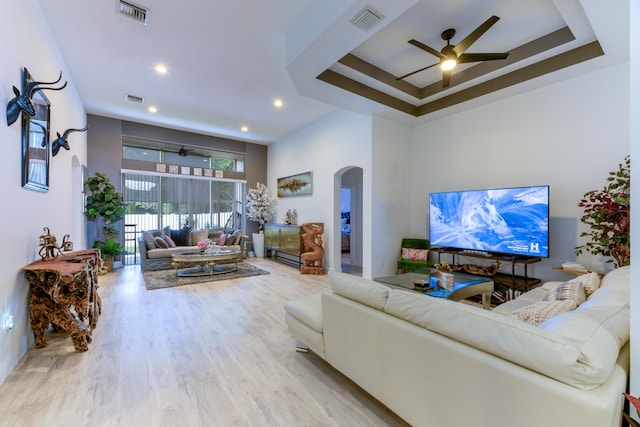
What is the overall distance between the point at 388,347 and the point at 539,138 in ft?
12.9

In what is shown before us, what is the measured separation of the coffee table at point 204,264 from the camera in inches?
210

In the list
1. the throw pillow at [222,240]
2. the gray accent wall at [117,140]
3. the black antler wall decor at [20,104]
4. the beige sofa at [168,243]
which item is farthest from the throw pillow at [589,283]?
A: the gray accent wall at [117,140]

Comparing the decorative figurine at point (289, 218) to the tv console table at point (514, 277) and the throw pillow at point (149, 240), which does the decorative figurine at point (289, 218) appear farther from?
the tv console table at point (514, 277)

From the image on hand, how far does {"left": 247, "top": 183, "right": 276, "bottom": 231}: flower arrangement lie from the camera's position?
26.2ft

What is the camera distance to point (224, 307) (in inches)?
146

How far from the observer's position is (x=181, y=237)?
7078 millimetres

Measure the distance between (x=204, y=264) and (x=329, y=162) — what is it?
3489mm

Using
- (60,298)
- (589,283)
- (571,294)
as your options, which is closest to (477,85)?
(589,283)

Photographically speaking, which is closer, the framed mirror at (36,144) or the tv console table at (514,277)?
the framed mirror at (36,144)

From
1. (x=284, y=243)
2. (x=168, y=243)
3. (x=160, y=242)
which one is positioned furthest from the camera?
(x=284, y=243)

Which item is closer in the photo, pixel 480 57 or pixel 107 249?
pixel 480 57

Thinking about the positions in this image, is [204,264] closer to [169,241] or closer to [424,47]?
[169,241]

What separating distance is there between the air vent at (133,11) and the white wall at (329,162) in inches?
135

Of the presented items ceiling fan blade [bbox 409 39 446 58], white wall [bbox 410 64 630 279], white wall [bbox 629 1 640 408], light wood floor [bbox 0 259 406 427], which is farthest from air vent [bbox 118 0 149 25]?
white wall [bbox 410 64 630 279]
